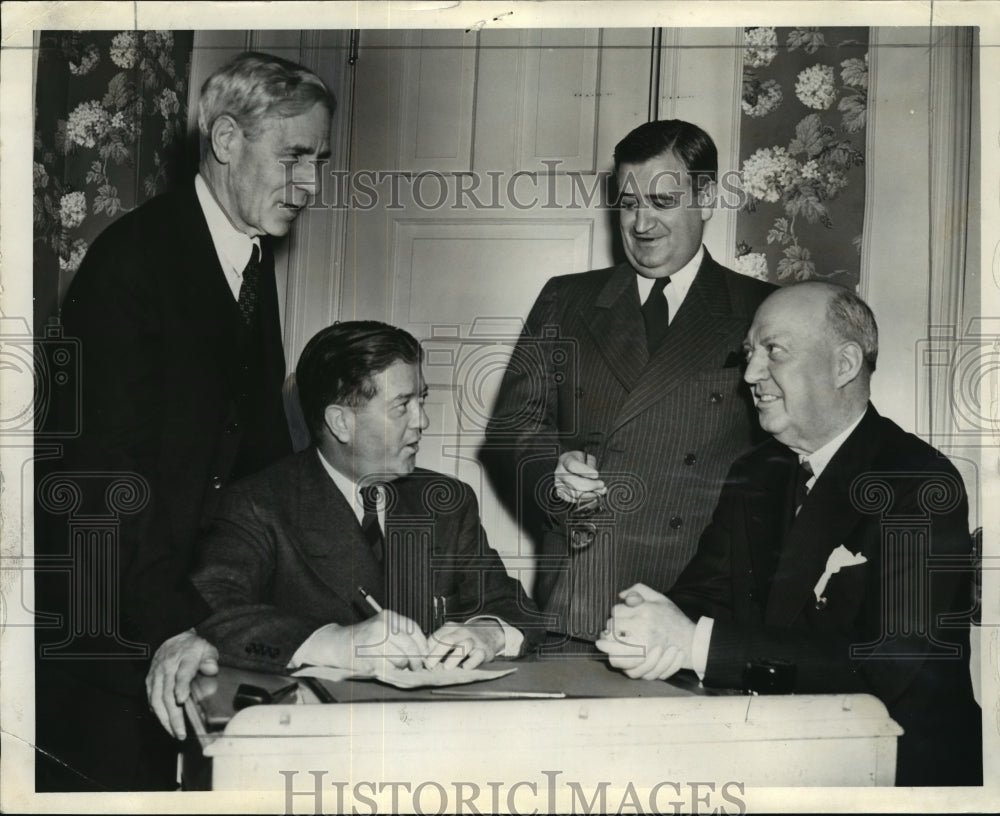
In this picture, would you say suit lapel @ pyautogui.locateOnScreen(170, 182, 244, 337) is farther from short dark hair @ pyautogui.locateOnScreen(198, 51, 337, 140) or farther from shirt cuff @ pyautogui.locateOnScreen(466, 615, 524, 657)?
shirt cuff @ pyautogui.locateOnScreen(466, 615, 524, 657)

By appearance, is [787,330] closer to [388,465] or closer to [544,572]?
[544,572]

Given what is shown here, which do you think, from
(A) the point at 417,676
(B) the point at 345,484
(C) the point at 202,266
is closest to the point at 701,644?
(A) the point at 417,676

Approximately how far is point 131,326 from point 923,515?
243 centimetres

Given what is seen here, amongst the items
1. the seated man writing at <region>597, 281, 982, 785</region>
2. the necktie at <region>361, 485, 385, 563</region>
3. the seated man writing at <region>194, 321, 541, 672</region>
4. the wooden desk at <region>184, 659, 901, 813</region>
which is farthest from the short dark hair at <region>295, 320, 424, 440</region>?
the seated man writing at <region>597, 281, 982, 785</region>

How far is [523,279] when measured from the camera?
134 inches

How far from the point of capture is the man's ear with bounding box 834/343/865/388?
3.36 m

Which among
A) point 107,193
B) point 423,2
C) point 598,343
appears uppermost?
point 423,2

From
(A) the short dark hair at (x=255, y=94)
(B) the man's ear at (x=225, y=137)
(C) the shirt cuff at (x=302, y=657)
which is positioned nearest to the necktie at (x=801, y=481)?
(C) the shirt cuff at (x=302, y=657)

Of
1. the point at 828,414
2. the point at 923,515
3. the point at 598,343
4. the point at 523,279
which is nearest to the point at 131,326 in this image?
the point at 523,279

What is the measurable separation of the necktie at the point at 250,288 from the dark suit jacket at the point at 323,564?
1.48 ft

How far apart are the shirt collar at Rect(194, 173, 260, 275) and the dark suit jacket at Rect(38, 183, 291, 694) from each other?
2cm

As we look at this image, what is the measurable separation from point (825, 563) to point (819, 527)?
0.11 metres

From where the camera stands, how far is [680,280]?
3.41 metres

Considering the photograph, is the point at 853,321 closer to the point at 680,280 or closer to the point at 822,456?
the point at 822,456
